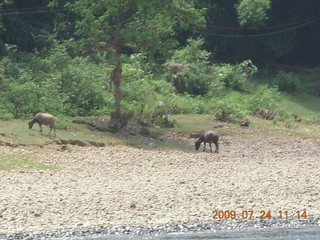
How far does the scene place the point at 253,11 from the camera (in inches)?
1719

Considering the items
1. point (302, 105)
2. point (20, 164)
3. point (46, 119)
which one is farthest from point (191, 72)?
point (20, 164)

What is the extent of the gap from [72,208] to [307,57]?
32733mm

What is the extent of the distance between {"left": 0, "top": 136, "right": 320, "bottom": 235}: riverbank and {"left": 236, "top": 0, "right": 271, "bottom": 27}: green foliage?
15.0 m

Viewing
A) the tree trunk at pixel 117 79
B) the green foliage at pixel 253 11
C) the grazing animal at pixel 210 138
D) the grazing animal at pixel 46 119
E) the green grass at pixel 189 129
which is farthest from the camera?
the green foliage at pixel 253 11

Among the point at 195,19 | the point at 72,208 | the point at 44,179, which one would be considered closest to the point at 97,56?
the point at 195,19

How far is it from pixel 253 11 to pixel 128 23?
12.9m

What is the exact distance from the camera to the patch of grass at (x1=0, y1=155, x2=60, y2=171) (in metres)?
24.2

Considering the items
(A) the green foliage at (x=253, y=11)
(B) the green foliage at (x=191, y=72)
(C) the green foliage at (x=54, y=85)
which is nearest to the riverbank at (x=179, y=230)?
(C) the green foliage at (x=54, y=85)

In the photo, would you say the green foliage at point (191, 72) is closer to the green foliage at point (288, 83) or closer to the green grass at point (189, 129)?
the green grass at point (189, 129)

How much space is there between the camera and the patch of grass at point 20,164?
79.4 ft

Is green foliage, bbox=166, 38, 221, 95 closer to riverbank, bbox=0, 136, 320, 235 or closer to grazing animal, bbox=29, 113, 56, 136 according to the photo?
riverbank, bbox=0, 136, 320, 235
